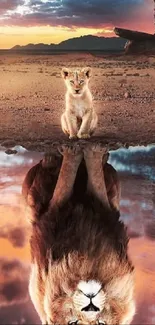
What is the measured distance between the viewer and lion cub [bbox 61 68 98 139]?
436 cm

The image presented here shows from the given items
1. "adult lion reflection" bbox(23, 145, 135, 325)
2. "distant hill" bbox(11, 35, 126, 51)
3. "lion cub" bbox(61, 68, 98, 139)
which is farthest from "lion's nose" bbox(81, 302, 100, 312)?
"distant hill" bbox(11, 35, 126, 51)

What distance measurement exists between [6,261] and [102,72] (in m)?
5.54

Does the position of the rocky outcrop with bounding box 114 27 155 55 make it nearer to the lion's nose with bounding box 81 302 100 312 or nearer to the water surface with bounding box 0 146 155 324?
the water surface with bounding box 0 146 155 324

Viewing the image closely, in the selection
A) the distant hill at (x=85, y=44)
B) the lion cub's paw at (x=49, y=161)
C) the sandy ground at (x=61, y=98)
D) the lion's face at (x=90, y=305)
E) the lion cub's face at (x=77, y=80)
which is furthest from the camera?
the distant hill at (x=85, y=44)

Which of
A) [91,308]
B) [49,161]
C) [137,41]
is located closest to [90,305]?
[91,308]

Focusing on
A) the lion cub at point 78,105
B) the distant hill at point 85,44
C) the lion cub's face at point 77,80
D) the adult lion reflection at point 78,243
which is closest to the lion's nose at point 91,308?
the adult lion reflection at point 78,243

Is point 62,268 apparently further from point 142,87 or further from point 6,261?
point 142,87

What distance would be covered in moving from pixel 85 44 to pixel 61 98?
31.9 inches

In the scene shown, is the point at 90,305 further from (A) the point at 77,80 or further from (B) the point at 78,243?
(A) the point at 77,80

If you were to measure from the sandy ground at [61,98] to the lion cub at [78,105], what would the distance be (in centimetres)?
23

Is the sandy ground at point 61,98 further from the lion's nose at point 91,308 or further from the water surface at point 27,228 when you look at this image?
the lion's nose at point 91,308

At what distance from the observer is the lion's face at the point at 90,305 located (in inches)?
90.1

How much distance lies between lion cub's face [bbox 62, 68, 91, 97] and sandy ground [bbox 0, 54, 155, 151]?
0.41 metres

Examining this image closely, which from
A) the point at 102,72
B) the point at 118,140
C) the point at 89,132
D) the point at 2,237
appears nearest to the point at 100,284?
the point at 2,237
